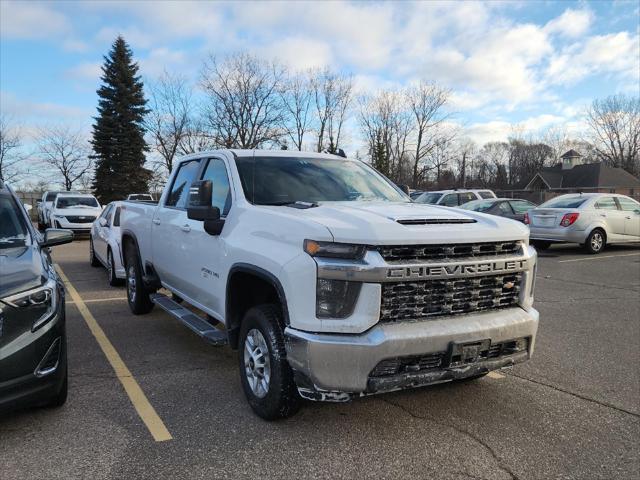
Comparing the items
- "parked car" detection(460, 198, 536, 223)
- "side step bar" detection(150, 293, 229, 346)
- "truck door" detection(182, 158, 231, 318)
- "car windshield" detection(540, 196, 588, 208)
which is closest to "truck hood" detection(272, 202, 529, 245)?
"truck door" detection(182, 158, 231, 318)

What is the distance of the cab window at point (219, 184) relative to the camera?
14.4 ft

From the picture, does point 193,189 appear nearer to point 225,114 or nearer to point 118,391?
point 118,391

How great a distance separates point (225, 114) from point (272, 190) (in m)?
43.7

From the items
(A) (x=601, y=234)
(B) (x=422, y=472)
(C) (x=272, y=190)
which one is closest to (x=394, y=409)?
(B) (x=422, y=472)

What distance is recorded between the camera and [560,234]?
1347cm

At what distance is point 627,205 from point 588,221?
198 centimetres

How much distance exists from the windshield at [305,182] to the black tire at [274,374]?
101 centimetres

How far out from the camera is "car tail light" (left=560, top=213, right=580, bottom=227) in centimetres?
1326

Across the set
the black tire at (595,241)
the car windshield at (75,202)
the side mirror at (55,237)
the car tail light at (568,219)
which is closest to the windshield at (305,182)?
the side mirror at (55,237)

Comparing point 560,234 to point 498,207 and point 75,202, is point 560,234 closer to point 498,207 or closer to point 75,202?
point 498,207

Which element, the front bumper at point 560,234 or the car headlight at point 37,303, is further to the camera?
the front bumper at point 560,234

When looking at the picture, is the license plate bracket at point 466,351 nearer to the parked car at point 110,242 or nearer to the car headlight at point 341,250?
the car headlight at point 341,250

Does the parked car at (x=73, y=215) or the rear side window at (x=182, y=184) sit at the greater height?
the rear side window at (x=182, y=184)

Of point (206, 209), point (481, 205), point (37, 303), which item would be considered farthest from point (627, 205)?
point (37, 303)
